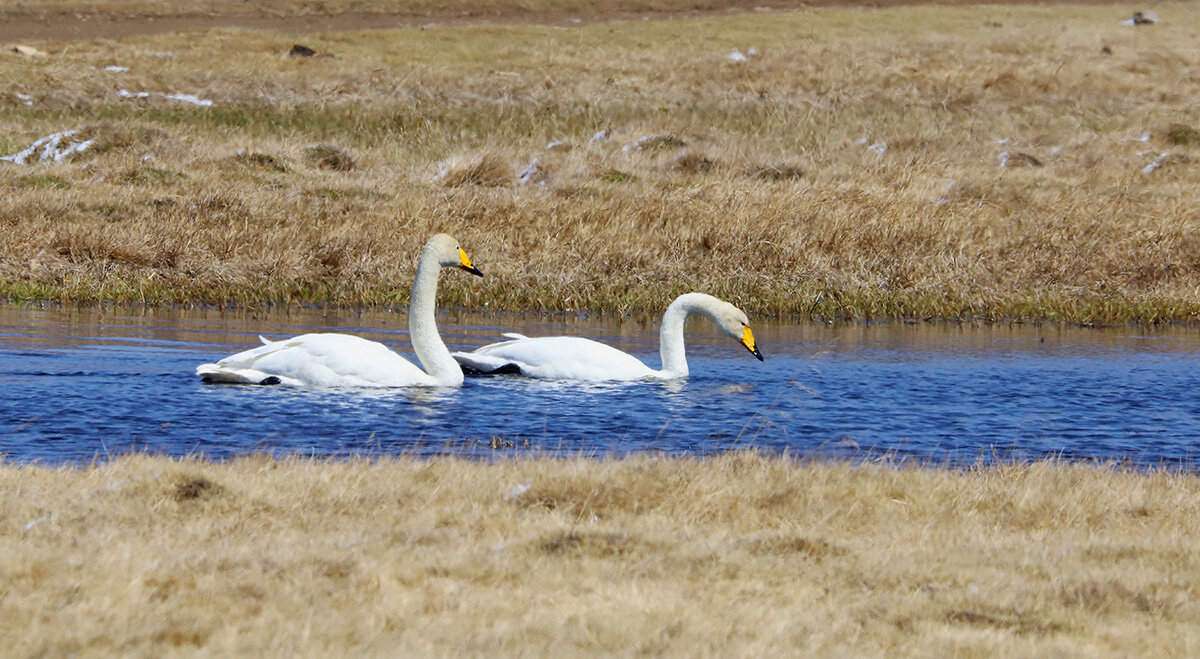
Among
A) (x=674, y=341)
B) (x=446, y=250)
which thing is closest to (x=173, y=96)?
(x=446, y=250)

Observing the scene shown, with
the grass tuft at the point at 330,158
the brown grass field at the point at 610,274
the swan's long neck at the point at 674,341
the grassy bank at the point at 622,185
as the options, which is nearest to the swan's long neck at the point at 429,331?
the swan's long neck at the point at 674,341

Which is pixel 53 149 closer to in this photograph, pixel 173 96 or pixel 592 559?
pixel 173 96

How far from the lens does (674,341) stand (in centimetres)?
1237

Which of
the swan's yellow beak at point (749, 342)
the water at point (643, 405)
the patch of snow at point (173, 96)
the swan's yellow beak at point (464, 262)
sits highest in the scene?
the patch of snow at point (173, 96)

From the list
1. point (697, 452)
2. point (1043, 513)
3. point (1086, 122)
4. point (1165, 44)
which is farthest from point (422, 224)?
point (1165, 44)

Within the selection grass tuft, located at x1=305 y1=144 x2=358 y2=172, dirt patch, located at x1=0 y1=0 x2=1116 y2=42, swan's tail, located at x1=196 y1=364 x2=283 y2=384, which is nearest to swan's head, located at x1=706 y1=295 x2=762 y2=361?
swan's tail, located at x1=196 y1=364 x2=283 y2=384

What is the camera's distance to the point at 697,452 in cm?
916

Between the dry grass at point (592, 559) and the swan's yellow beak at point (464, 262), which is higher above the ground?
the swan's yellow beak at point (464, 262)

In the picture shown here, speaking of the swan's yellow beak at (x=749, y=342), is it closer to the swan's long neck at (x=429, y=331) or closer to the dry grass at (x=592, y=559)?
the swan's long neck at (x=429, y=331)

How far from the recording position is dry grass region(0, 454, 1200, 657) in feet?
15.5

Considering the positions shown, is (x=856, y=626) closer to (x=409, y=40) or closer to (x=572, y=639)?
(x=572, y=639)

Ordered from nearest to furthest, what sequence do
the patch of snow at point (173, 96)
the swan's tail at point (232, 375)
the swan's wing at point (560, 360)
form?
the swan's tail at point (232, 375), the swan's wing at point (560, 360), the patch of snow at point (173, 96)

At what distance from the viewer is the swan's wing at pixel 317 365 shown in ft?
35.7

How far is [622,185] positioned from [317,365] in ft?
44.6
